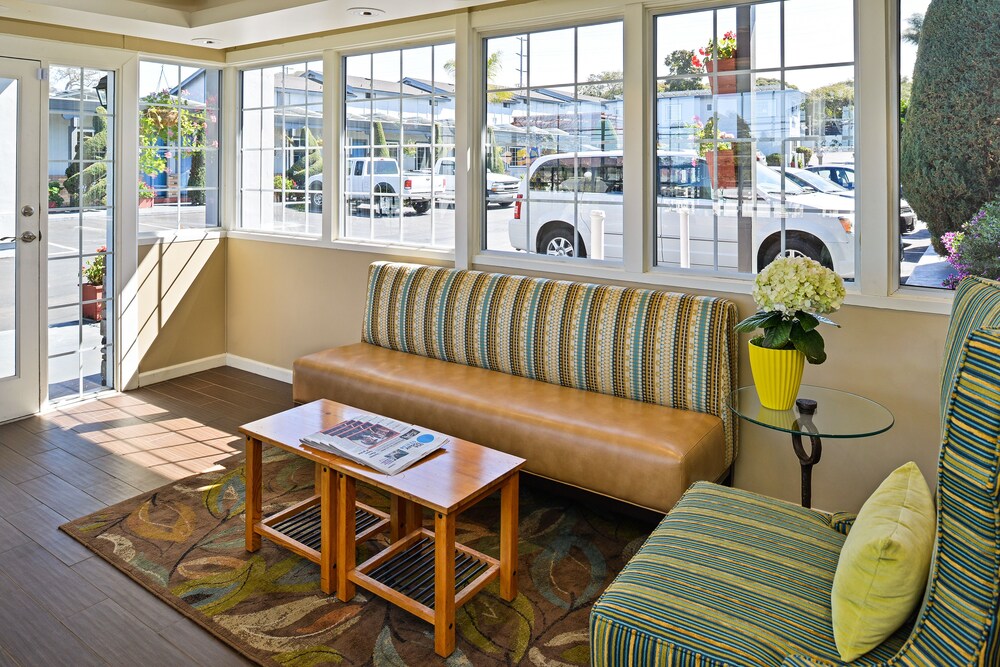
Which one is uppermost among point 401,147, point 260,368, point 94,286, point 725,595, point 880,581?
point 401,147

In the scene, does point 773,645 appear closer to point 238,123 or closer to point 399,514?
point 399,514

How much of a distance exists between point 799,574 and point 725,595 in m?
0.21

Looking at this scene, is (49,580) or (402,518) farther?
(402,518)

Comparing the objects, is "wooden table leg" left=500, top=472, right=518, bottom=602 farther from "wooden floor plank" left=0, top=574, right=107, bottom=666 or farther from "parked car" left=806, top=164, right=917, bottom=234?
"parked car" left=806, top=164, right=917, bottom=234

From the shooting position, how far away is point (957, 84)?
8.52 ft

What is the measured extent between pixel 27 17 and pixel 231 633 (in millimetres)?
3502

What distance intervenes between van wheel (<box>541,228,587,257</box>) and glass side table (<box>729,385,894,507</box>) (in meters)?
1.29

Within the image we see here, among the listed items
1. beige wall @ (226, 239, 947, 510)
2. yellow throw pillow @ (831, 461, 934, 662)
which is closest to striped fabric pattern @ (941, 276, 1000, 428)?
yellow throw pillow @ (831, 461, 934, 662)

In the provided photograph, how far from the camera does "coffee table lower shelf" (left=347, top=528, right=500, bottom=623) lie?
2.24m

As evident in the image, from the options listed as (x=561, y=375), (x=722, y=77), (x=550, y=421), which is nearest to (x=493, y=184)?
(x=561, y=375)

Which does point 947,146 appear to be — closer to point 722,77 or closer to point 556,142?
point 722,77

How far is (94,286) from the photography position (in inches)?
176

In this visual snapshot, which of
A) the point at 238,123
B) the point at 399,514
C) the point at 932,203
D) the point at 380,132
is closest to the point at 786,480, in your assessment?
the point at 932,203

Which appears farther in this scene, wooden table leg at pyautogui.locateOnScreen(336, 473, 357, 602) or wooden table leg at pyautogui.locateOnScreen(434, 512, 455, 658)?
wooden table leg at pyautogui.locateOnScreen(336, 473, 357, 602)
